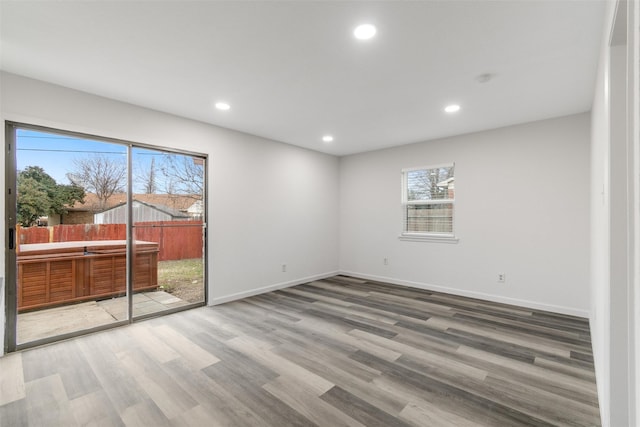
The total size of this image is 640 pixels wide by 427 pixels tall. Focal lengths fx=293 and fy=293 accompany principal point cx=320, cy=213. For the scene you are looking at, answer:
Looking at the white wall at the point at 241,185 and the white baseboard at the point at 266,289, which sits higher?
the white wall at the point at 241,185

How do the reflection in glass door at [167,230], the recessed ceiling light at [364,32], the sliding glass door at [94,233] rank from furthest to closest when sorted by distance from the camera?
the reflection in glass door at [167,230] → the sliding glass door at [94,233] → the recessed ceiling light at [364,32]

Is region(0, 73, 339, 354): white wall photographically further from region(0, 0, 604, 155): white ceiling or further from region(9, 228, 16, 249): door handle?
region(0, 0, 604, 155): white ceiling

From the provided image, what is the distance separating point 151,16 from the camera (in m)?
1.93

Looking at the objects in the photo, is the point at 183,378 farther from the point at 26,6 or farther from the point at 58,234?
the point at 26,6

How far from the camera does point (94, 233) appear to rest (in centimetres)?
325

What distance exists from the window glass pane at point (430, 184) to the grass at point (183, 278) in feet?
12.1

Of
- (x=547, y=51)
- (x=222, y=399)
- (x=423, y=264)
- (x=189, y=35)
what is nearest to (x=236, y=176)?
(x=189, y=35)

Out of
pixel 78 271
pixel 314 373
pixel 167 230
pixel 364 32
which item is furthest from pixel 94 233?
pixel 364 32

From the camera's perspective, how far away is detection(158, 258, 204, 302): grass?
3.86 metres

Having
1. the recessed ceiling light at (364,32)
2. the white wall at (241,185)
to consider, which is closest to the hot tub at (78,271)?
the white wall at (241,185)

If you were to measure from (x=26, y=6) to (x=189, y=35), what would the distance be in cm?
94

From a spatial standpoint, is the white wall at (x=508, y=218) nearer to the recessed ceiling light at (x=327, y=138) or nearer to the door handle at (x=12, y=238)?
the recessed ceiling light at (x=327, y=138)

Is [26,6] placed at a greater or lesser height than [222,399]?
greater

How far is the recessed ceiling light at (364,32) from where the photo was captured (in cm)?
202
